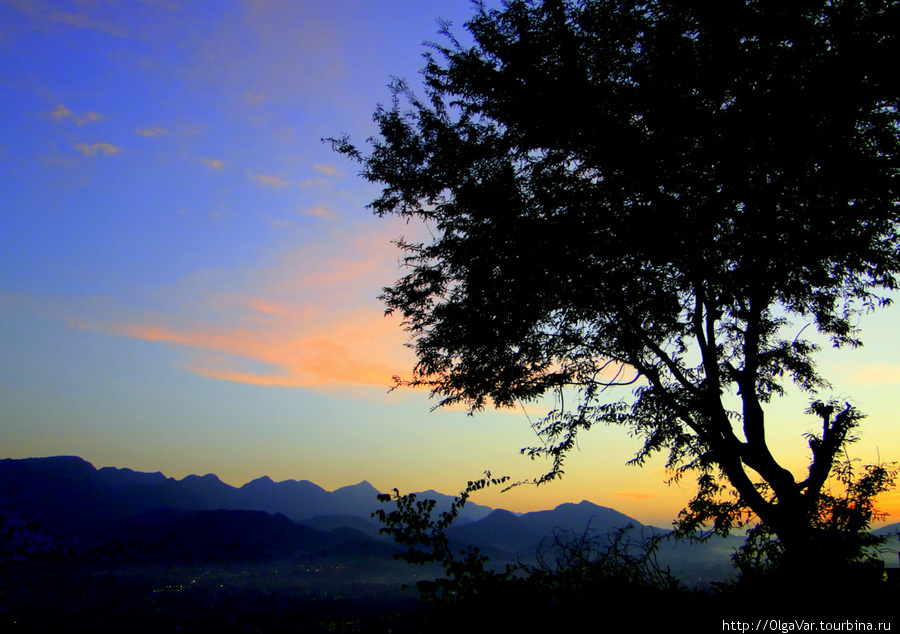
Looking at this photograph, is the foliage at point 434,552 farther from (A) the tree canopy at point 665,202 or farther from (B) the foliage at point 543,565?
(A) the tree canopy at point 665,202

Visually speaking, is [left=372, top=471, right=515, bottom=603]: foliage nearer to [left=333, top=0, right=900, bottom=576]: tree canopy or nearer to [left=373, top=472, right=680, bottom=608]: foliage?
[left=373, top=472, right=680, bottom=608]: foliage

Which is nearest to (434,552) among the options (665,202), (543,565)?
(543,565)

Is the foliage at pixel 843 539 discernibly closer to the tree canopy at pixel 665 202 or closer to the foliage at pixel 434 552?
the tree canopy at pixel 665 202

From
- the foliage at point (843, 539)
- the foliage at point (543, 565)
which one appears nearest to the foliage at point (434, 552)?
the foliage at point (543, 565)

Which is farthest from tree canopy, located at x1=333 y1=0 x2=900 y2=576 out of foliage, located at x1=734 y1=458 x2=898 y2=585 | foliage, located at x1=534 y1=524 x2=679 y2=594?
foliage, located at x1=534 y1=524 x2=679 y2=594

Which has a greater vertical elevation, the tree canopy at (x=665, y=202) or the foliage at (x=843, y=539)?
the tree canopy at (x=665, y=202)

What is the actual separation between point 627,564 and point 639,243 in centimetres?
540

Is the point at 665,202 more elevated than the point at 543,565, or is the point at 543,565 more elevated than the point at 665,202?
the point at 665,202

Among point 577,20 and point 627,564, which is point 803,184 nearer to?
point 577,20

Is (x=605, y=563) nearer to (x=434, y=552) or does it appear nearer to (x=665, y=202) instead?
(x=434, y=552)

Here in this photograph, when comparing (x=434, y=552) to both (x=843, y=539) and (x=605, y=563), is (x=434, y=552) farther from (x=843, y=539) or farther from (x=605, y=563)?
(x=843, y=539)

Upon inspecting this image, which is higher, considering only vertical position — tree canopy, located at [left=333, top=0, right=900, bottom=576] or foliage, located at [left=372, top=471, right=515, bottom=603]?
tree canopy, located at [left=333, top=0, right=900, bottom=576]

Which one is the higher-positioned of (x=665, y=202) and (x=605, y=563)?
(x=665, y=202)

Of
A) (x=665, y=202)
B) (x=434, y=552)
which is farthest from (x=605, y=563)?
(x=665, y=202)
